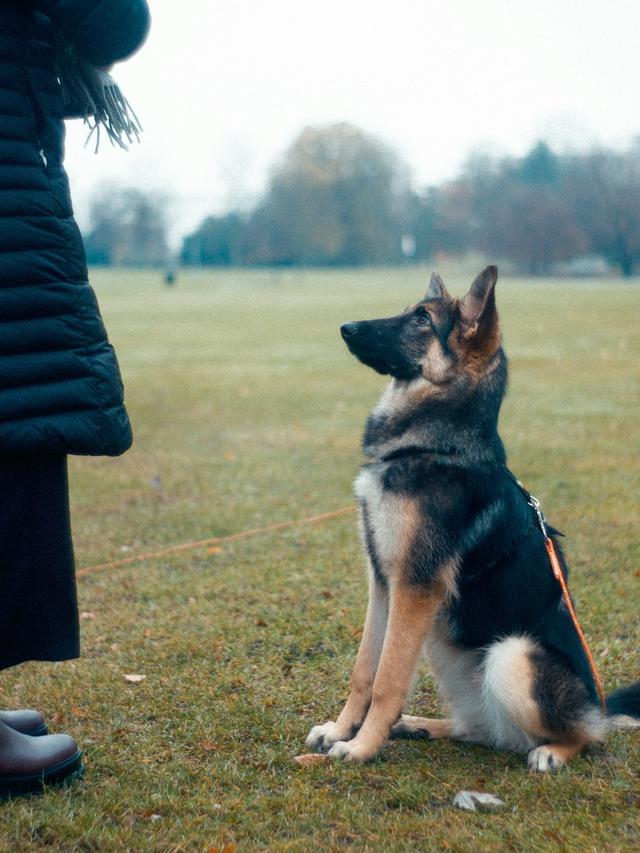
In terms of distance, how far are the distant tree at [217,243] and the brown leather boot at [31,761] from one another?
90.5 m

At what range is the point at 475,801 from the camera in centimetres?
312

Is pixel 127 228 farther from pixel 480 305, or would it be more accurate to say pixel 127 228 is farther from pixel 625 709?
pixel 625 709

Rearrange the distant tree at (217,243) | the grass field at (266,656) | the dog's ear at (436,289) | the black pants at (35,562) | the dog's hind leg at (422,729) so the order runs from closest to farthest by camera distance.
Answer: the black pants at (35,562) < the grass field at (266,656) < the dog's hind leg at (422,729) < the dog's ear at (436,289) < the distant tree at (217,243)

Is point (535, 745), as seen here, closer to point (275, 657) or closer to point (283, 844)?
point (283, 844)

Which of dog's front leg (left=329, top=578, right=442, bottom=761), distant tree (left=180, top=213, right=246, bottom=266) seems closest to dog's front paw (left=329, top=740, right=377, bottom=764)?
dog's front leg (left=329, top=578, right=442, bottom=761)

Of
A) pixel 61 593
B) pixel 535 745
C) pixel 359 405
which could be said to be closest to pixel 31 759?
pixel 61 593

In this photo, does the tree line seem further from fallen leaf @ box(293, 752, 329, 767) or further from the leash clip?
fallen leaf @ box(293, 752, 329, 767)

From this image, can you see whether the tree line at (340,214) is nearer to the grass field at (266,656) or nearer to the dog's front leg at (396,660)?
the grass field at (266,656)

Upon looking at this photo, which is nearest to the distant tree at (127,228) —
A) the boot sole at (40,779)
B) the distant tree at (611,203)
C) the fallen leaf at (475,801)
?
the distant tree at (611,203)

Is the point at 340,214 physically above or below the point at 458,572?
above

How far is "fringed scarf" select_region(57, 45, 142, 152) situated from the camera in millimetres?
2854

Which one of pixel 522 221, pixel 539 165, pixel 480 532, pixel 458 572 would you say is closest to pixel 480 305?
pixel 480 532

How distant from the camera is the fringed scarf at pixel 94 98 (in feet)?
9.36

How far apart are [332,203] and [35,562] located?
294ft
